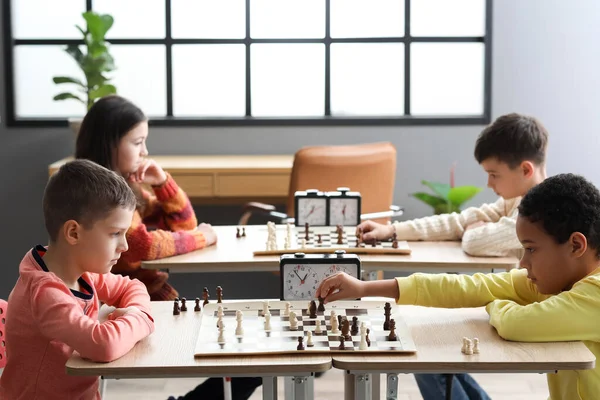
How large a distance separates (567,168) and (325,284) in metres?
3.86

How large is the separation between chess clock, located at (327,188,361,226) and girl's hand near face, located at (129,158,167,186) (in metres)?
0.71

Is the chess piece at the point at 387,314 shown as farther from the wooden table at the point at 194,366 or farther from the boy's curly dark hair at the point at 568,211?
the boy's curly dark hair at the point at 568,211

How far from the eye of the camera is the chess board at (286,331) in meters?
2.17

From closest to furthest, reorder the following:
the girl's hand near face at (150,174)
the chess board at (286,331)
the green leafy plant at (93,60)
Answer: the chess board at (286,331)
the girl's hand near face at (150,174)
the green leafy plant at (93,60)

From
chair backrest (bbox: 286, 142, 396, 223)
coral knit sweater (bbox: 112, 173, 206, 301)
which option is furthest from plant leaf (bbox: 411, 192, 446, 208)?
coral knit sweater (bbox: 112, 173, 206, 301)

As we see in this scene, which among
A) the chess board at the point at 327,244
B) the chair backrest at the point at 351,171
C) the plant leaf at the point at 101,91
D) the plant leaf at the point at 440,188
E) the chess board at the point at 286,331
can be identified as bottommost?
the chess board at the point at 286,331

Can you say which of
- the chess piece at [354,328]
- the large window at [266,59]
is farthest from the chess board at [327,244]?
the large window at [266,59]

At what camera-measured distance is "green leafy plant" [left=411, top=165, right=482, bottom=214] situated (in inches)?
212

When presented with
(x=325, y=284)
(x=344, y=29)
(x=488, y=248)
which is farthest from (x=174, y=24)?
(x=325, y=284)

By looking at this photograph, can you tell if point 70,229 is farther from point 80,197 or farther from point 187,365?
point 187,365

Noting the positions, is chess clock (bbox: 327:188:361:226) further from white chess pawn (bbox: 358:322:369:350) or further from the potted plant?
the potted plant

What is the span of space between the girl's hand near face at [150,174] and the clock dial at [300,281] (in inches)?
49.6

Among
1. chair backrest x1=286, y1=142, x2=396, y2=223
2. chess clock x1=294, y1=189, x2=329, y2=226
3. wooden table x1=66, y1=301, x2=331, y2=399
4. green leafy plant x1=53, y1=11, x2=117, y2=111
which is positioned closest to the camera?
wooden table x1=66, y1=301, x2=331, y2=399

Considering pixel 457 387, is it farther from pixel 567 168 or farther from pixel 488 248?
pixel 567 168
